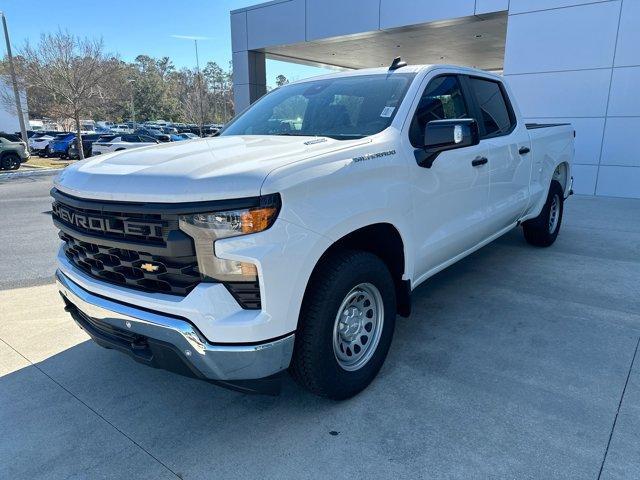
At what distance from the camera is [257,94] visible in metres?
19.7

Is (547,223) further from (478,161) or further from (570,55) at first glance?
(570,55)

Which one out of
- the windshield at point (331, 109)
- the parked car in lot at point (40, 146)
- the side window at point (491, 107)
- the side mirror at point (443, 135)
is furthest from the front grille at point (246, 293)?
the parked car in lot at point (40, 146)

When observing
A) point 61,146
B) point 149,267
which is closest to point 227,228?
point 149,267

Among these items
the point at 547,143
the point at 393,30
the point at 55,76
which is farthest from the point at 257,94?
the point at 547,143

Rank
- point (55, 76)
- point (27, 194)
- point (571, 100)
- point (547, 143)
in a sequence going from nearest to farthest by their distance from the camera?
point (547, 143), point (571, 100), point (27, 194), point (55, 76)

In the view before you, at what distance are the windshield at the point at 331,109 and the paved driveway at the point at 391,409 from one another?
1.67 m

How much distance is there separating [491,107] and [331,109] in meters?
1.81

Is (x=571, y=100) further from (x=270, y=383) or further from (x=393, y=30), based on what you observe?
(x=270, y=383)

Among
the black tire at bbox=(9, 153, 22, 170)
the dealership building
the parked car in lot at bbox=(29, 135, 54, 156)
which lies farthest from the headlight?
the parked car in lot at bbox=(29, 135, 54, 156)

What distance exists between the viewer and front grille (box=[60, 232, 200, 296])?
88.0 inches

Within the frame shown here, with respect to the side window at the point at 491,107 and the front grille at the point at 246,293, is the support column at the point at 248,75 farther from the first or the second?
the front grille at the point at 246,293

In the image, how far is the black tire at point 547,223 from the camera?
584 cm

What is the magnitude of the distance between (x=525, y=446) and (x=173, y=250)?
203cm

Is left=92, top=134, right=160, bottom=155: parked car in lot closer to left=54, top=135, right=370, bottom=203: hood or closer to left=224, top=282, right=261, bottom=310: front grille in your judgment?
left=54, top=135, right=370, bottom=203: hood
